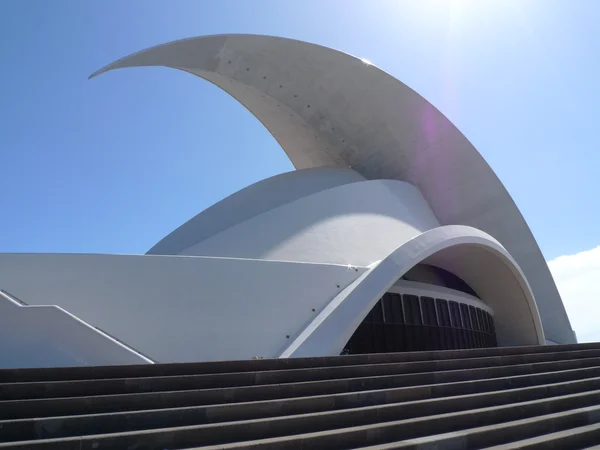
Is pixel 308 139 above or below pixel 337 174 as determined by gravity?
above

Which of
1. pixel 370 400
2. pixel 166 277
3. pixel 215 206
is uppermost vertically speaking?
pixel 215 206

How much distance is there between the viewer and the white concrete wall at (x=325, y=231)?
424 inches

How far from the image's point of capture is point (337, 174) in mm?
16109

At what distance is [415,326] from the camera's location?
12.5 meters

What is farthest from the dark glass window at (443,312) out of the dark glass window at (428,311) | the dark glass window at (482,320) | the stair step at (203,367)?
the stair step at (203,367)

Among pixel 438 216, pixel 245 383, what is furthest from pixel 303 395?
pixel 438 216

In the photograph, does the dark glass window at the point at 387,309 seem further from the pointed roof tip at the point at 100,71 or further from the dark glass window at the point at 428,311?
the pointed roof tip at the point at 100,71

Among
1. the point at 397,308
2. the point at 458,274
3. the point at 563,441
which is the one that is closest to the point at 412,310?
the point at 397,308

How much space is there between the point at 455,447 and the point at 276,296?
5.23 m

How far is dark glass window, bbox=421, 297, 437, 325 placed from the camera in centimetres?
1291

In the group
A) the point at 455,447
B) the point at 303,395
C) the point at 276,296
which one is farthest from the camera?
the point at 276,296

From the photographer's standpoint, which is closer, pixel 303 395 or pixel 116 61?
pixel 303 395

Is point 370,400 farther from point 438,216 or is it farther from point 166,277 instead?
point 438,216

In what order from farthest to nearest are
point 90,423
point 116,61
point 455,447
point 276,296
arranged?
point 116,61, point 276,296, point 455,447, point 90,423
